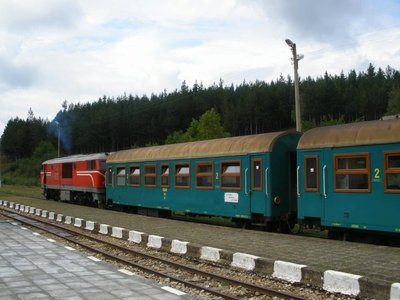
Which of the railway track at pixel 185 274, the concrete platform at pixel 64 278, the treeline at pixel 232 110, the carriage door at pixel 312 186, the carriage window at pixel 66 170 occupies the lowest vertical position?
the railway track at pixel 185 274

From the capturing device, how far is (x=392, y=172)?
10352 millimetres

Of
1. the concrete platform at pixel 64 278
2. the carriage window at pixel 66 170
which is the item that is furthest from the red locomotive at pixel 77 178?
the concrete platform at pixel 64 278

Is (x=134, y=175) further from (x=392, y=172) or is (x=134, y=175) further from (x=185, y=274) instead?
(x=392, y=172)

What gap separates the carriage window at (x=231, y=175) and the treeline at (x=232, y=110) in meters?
71.5

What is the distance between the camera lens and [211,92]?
106 metres

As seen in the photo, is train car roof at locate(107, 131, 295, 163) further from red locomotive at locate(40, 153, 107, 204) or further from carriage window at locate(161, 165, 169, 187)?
red locomotive at locate(40, 153, 107, 204)

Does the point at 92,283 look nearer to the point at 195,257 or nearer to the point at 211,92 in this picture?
the point at 195,257

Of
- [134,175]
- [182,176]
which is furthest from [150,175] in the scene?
[182,176]

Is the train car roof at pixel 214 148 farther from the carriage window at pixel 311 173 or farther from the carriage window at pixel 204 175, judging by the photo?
the carriage window at pixel 311 173

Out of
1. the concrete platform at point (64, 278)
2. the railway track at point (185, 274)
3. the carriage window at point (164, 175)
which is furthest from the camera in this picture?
the carriage window at point (164, 175)

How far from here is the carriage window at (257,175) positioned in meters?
13.8

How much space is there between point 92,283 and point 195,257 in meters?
3.17

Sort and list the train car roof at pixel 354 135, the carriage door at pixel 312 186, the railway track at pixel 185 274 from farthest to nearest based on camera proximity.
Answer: the carriage door at pixel 312 186 → the train car roof at pixel 354 135 → the railway track at pixel 185 274

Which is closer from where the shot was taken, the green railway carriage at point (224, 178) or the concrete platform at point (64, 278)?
the concrete platform at point (64, 278)
